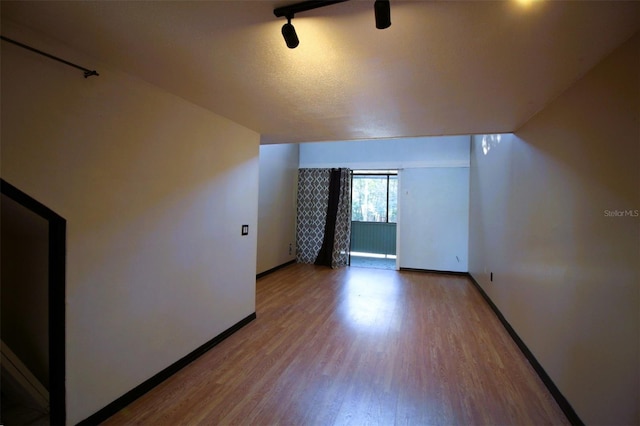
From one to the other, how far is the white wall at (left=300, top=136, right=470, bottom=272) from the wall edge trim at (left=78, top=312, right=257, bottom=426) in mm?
4112

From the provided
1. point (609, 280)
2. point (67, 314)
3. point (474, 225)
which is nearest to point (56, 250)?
point (67, 314)

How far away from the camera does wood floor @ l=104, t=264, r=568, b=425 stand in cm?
183

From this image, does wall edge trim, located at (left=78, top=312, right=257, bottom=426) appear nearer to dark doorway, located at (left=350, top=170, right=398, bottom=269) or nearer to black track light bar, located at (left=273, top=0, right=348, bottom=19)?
black track light bar, located at (left=273, top=0, right=348, bottom=19)

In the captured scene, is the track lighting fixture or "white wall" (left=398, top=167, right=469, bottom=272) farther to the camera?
"white wall" (left=398, top=167, right=469, bottom=272)

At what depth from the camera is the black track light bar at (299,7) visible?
3.66ft

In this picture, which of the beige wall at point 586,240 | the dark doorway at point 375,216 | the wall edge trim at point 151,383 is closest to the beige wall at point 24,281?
the wall edge trim at point 151,383

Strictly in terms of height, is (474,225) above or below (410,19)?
below

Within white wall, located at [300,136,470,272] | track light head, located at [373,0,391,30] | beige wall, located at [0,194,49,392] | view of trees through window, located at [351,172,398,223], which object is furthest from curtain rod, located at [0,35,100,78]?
view of trees through window, located at [351,172,398,223]

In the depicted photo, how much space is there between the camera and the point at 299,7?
3.75ft

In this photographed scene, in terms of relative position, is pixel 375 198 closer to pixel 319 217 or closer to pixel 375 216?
pixel 375 216

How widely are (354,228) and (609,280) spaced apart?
6.43 m

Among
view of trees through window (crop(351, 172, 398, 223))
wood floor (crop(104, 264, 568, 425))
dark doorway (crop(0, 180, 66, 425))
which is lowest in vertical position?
wood floor (crop(104, 264, 568, 425))

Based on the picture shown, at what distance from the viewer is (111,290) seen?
1.76 metres

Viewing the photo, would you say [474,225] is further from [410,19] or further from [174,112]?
[174,112]
